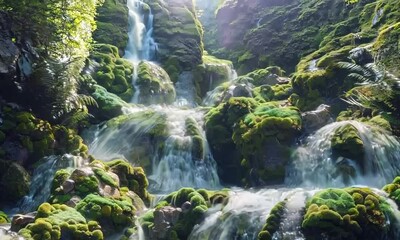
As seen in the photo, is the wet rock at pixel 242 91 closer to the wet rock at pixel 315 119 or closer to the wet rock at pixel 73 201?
the wet rock at pixel 315 119

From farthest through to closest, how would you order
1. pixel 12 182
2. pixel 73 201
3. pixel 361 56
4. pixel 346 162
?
pixel 361 56
pixel 346 162
pixel 12 182
pixel 73 201

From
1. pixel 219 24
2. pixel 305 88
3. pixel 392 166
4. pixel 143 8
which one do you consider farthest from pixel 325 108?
pixel 219 24

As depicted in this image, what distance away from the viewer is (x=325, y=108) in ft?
58.3

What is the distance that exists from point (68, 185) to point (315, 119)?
967 cm

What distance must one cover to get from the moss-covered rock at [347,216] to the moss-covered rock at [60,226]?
5149mm

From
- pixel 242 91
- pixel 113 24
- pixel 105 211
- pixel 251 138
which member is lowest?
pixel 105 211

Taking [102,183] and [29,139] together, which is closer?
[102,183]

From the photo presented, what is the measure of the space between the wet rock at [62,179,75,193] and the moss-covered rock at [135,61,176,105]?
40.7 feet

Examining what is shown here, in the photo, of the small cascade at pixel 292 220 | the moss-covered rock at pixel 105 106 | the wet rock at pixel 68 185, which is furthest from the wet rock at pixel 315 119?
the wet rock at pixel 68 185

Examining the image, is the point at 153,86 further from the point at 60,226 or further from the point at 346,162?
the point at 60,226

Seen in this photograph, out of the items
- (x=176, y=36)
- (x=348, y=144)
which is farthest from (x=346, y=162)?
(x=176, y=36)

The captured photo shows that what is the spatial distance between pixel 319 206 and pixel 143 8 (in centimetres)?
2757

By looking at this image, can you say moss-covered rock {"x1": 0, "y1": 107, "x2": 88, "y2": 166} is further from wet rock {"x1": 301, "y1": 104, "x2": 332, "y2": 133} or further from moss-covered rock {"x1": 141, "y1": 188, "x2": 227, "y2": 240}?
wet rock {"x1": 301, "y1": 104, "x2": 332, "y2": 133}

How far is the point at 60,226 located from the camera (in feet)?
33.4
